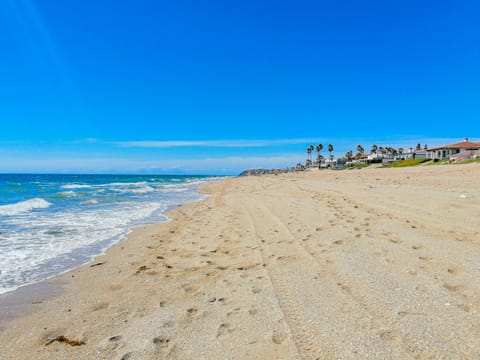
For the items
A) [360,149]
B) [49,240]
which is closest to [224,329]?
[49,240]

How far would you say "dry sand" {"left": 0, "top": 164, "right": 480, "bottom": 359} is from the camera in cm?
272

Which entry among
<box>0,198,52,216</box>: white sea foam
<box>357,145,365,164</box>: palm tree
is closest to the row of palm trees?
<box>357,145,365,164</box>: palm tree

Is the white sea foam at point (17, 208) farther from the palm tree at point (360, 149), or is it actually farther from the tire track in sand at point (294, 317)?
the palm tree at point (360, 149)

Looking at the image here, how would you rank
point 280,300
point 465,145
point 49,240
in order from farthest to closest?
point 465,145, point 49,240, point 280,300

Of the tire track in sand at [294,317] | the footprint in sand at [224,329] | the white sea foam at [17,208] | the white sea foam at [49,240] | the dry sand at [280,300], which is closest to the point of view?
the tire track in sand at [294,317]

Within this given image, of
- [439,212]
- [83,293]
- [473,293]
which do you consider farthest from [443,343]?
[439,212]

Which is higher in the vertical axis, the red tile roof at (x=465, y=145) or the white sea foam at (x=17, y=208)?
the red tile roof at (x=465, y=145)

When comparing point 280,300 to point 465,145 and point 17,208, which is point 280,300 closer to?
point 17,208

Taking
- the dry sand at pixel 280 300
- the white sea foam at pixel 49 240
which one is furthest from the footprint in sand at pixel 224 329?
the white sea foam at pixel 49 240

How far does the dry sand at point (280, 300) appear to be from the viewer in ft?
8.94

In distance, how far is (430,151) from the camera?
64.3m

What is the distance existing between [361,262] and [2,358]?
15.1 ft

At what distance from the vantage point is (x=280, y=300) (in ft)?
11.9

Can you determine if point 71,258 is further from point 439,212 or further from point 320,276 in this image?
point 439,212
